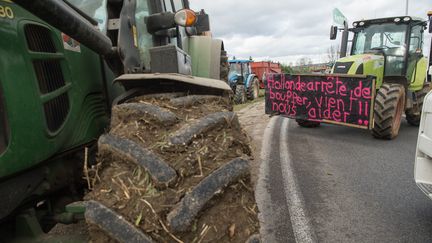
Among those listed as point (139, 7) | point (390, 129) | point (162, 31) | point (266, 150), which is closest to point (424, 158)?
point (162, 31)

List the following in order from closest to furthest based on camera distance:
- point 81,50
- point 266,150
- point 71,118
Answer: point 71,118
point 81,50
point 266,150

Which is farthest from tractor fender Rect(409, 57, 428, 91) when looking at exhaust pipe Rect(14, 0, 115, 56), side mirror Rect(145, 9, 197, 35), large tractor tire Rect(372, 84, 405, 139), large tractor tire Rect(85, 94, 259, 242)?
exhaust pipe Rect(14, 0, 115, 56)

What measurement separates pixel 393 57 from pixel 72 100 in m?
9.27

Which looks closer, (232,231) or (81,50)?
(232,231)

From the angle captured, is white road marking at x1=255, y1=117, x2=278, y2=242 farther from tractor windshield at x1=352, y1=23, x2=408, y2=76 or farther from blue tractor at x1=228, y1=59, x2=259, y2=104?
blue tractor at x1=228, y1=59, x2=259, y2=104

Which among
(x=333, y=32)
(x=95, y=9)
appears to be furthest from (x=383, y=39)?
(x=95, y=9)

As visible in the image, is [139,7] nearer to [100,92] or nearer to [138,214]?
[100,92]

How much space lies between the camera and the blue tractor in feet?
68.7

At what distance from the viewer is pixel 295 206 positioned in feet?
14.5

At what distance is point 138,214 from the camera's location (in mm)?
1672

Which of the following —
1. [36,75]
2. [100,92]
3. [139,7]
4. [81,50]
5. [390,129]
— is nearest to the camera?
[36,75]

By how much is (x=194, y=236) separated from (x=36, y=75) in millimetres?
1071

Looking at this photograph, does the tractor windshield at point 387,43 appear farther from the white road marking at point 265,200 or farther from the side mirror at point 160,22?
the side mirror at point 160,22

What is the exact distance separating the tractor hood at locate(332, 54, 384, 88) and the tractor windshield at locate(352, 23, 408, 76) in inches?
12.0
